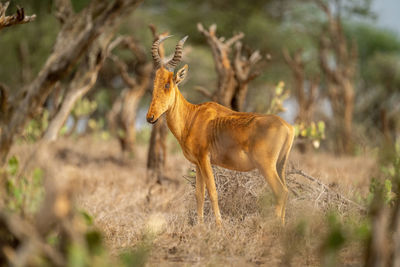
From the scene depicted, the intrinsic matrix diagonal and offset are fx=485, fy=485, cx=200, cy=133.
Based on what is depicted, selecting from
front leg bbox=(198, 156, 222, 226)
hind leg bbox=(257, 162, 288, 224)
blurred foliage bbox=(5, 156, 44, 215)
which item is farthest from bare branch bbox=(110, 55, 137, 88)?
blurred foliage bbox=(5, 156, 44, 215)

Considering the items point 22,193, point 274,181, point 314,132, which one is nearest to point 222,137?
point 274,181

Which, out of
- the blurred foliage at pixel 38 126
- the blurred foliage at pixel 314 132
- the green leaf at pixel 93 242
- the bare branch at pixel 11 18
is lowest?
the blurred foliage at pixel 38 126

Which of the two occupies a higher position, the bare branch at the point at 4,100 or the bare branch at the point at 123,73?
the bare branch at the point at 4,100

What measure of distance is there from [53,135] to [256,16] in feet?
52.5

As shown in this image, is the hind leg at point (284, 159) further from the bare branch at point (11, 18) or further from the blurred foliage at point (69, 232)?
the bare branch at point (11, 18)

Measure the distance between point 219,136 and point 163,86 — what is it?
2.28 feet

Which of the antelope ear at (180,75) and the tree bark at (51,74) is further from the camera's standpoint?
the tree bark at (51,74)

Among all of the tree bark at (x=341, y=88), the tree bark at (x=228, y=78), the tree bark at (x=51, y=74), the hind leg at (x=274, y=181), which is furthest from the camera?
the tree bark at (x=341, y=88)

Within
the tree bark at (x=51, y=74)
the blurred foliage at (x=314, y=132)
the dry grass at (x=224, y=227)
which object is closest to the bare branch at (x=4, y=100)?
the tree bark at (x=51, y=74)

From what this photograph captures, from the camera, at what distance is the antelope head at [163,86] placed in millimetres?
4402

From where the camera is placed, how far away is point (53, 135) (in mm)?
7660

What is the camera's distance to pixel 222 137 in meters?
4.48

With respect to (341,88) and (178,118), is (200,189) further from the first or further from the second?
(341,88)

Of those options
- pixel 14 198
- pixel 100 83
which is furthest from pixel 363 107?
pixel 14 198
